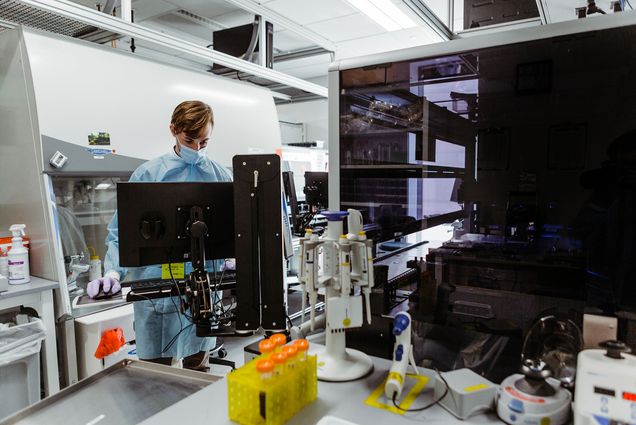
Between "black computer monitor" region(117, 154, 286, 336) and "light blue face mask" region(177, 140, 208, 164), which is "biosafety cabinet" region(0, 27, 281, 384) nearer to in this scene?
"light blue face mask" region(177, 140, 208, 164)

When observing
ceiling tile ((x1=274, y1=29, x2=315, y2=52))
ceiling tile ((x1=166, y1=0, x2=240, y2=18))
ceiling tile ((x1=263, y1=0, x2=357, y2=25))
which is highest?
ceiling tile ((x1=274, y1=29, x2=315, y2=52))

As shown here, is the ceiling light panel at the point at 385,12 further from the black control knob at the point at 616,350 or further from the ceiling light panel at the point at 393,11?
the black control knob at the point at 616,350

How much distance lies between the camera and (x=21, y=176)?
7.40ft

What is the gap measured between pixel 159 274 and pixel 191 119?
0.79 meters

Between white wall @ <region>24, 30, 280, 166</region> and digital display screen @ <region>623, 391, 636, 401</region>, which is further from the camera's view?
white wall @ <region>24, 30, 280, 166</region>

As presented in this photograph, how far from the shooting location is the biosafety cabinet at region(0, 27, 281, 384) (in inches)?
83.4

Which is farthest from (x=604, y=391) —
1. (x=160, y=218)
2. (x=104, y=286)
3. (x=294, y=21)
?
(x=294, y=21)

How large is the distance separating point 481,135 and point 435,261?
0.44 meters

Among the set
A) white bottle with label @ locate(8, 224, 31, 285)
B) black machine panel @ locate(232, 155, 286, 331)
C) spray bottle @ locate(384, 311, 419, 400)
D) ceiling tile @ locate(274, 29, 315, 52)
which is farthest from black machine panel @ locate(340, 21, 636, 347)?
ceiling tile @ locate(274, 29, 315, 52)

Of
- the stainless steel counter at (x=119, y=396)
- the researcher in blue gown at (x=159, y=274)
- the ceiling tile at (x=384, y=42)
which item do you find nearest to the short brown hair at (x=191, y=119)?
the researcher in blue gown at (x=159, y=274)

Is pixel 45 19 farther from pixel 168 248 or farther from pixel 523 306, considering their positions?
pixel 523 306

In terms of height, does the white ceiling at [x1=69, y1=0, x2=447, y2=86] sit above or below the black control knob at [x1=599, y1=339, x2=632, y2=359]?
above

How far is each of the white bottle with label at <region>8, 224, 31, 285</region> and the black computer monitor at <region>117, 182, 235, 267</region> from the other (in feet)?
3.71

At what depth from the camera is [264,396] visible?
78cm
